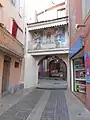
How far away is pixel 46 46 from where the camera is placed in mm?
16641

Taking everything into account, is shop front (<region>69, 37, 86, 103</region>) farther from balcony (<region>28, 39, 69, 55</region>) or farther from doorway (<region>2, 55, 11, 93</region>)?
doorway (<region>2, 55, 11, 93</region>)

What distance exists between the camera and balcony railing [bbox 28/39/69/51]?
1606 cm

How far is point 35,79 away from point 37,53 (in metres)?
3.02

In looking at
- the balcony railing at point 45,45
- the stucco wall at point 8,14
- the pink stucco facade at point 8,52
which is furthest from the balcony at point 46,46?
the stucco wall at point 8,14

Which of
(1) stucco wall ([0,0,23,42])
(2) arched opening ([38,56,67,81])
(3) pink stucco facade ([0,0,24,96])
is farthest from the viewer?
(2) arched opening ([38,56,67,81])

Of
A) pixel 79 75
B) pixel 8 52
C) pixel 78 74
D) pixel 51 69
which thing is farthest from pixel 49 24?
pixel 51 69

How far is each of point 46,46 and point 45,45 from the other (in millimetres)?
173

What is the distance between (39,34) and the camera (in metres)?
18.3

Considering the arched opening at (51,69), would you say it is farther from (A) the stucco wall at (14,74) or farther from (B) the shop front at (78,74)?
(B) the shop front at (78,74)

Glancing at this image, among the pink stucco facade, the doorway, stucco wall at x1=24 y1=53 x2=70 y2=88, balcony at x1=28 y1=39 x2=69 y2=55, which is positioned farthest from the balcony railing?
the doorway

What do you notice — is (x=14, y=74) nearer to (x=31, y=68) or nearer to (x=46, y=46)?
(x=31, y=68)

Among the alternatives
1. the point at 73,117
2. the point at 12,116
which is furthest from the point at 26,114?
the point at 73,117

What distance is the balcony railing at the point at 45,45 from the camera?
632 inches

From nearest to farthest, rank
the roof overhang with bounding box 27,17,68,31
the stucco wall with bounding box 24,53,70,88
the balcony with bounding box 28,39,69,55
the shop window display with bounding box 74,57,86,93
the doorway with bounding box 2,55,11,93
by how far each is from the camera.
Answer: the shop window display with bounding box 74,57,86,93 → the doorway with bounding box 2,55,11,93 → the balcony with bounding box 28,39,69,55 → the roof overhang with bounding box 27,17,68,31 → the stucco wall with bounding box 24,53,70,88
